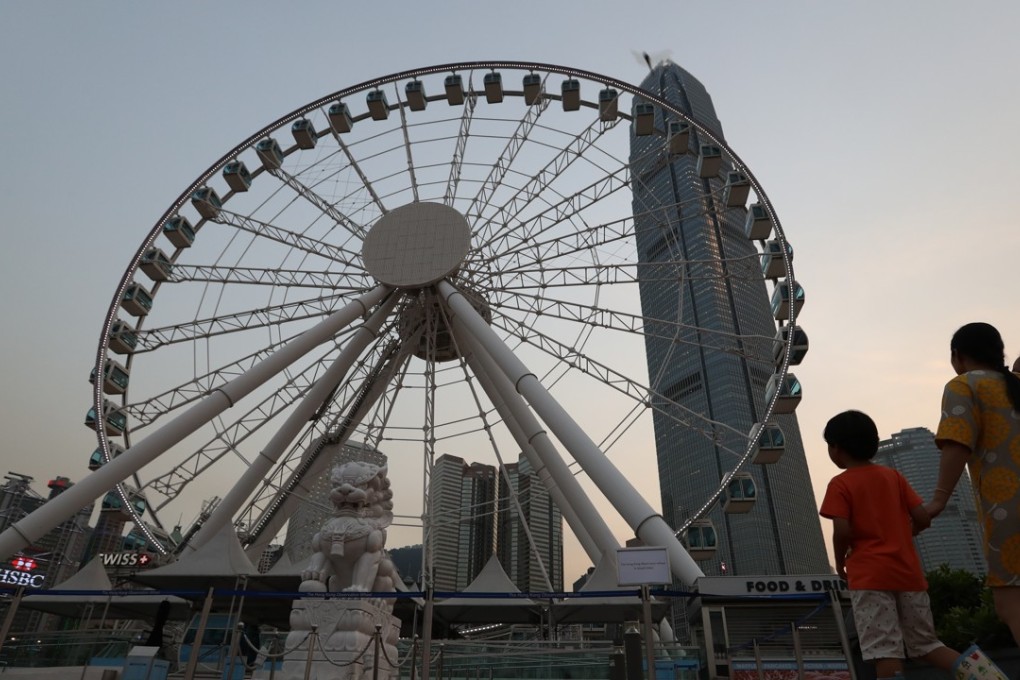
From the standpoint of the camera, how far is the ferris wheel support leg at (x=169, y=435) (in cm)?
1382

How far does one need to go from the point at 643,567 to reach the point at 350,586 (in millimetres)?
4884

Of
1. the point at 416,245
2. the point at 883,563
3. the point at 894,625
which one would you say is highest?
the point at 416,245

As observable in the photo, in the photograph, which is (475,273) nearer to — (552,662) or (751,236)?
(751,236)

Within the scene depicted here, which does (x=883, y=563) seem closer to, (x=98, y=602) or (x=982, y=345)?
(x=982, y=345)

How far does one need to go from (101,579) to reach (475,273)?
47.9 feet

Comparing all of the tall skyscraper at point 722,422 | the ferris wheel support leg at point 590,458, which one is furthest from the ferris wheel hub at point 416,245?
the tall skyscraper at point 722,422

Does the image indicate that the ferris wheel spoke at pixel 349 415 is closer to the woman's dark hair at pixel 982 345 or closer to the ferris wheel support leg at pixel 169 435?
the ferris wheel support leg at pixel 169 435

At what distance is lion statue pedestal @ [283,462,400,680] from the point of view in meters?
8.98

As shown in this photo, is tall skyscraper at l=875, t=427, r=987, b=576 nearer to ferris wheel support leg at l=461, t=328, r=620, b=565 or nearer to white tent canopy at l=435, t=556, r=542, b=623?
white tent canopy at l=435, t=556, r=542, b=623

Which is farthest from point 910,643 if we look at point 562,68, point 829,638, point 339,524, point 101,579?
point 101,579

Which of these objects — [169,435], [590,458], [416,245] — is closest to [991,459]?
[590,458]

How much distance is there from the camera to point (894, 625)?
312cm

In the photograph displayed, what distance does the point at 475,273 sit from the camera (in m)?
19.9

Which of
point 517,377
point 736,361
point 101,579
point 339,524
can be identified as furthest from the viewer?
point 736,361
